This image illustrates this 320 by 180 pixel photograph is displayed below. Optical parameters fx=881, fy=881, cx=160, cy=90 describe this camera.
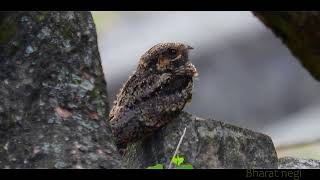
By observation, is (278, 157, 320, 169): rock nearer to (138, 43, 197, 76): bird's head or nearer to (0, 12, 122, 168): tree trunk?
(138, 43, 197, 76): bird's head

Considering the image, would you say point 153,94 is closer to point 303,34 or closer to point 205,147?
point 205,147

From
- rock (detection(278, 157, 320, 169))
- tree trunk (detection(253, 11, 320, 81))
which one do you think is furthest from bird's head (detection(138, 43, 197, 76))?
tree trunk (detection(253, 11, 320, 81))

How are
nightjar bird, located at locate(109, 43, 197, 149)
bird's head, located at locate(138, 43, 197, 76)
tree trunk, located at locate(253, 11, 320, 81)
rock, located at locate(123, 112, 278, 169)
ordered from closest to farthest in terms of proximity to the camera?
tree trunk, located at locate(253, 11, 320, 81) < rock, located at locate(123, 112, 278, 169) < nightjar bird, located at locate(109, 43, 197, 149) < bird's head, located at locate(138, 43, 197, 76)

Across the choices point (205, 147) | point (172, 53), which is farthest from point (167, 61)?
point (205, 147)

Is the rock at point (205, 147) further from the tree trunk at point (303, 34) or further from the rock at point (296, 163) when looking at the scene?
the tree trunk at point (303, 34)
